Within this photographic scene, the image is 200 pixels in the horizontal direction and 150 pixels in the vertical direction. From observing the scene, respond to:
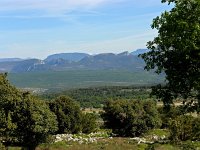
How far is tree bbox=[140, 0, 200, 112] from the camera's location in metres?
17.0

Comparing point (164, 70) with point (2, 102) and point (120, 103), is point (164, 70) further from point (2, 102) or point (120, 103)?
point (120, 103)

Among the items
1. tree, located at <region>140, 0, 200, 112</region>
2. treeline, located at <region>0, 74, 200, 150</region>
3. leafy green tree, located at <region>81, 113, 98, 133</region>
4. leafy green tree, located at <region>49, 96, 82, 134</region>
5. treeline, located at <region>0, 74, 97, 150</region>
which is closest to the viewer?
tree, located at <region>140, 0, 200, 112</region>

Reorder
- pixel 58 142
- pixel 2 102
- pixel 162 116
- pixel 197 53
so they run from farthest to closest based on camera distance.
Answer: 1. pixel 162 116
2. pixel 58 142
3. pixel 2 102
4. pixel 197 53

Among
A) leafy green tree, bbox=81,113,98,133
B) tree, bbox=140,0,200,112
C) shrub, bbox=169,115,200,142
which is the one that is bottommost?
leafy green tree, bbox=81,113,98,133

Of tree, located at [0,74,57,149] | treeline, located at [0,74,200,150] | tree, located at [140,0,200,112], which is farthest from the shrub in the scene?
tree, located at [140,0,200,112]

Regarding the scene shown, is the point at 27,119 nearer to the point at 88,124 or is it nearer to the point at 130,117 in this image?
the point at 130,117

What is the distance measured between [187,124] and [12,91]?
879 inches

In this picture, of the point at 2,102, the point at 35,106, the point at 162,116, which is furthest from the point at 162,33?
the point at 162,116

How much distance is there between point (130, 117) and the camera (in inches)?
2810

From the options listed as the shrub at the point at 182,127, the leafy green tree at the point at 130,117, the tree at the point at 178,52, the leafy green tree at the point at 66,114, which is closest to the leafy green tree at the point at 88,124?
the leafy green tree at the point at 130,117

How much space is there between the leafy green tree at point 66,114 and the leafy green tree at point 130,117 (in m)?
7.03

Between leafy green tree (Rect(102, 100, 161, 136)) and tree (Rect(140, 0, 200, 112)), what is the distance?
51651mm

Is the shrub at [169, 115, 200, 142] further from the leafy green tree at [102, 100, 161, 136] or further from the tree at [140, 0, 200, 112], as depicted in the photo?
the tree at [140, 0, 200, 112]

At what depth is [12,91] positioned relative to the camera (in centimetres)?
3866
